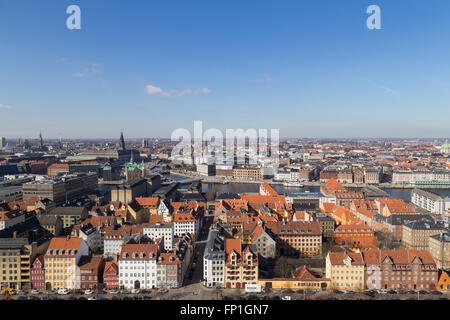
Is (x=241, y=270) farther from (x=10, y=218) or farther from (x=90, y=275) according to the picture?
(x=10, y=218)

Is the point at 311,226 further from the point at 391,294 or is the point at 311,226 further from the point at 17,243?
the point at 17,243

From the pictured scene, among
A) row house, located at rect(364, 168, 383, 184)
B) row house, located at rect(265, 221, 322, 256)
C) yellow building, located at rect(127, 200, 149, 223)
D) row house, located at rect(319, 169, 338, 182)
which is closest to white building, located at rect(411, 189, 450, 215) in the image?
row house, located at rect(265, 221, 322, 256)

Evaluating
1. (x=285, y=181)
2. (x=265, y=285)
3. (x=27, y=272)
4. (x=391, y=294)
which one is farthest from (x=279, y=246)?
(x=285, y=181)

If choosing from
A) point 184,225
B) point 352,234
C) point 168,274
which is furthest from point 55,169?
point 352,234

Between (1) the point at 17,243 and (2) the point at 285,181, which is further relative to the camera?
(2) the point at 285,181

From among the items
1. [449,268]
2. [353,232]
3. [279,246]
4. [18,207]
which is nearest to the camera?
[449,268]

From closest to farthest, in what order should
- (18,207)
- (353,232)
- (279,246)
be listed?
1. (279,246)
2. (353,232)
3. (18,207)

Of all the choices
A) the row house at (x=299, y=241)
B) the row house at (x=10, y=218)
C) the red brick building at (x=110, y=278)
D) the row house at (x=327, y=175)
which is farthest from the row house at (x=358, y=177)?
the red brick building at (x=110, y=278)

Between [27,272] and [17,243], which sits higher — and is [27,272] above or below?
below
